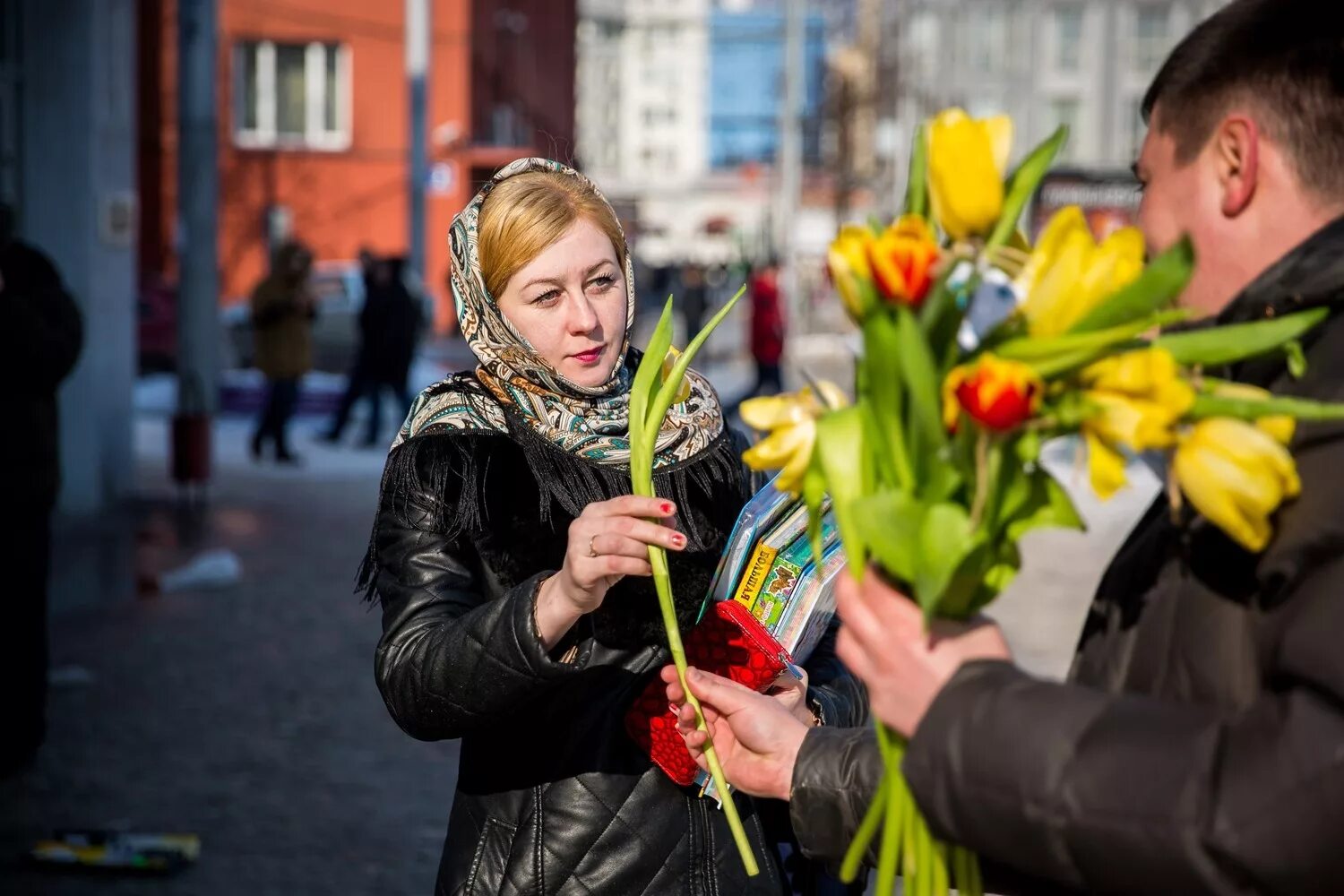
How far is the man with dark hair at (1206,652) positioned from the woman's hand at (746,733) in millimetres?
424

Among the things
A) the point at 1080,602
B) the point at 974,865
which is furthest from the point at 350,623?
the point at 974,865

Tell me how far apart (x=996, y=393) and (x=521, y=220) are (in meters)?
1.40

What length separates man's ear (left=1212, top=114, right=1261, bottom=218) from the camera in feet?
5.77

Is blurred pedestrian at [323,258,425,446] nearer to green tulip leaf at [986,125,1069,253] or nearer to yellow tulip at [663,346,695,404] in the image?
yellow tulip at [663,346,695,404]

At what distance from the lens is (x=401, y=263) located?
16.9 m

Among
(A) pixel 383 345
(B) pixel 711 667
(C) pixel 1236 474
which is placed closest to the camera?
(C) pixel 1236 474

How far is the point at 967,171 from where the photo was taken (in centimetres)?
165

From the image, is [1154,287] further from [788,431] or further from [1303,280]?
[788,431]

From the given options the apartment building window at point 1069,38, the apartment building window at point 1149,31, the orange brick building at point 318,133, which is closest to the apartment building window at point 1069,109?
the apartment building window at point 1069,38

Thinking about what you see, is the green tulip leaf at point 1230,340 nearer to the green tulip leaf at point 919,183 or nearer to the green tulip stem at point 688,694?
the green tulip leaf at point 919,183

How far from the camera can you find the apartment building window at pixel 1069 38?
256ft

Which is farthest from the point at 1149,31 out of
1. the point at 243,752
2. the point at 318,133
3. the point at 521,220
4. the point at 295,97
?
the point at 521,220

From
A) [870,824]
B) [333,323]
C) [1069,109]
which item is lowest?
[333,323]

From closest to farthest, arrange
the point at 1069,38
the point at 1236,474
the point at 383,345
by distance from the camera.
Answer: the point at 1236,474, the point at 383,345, the point at 1069,38
